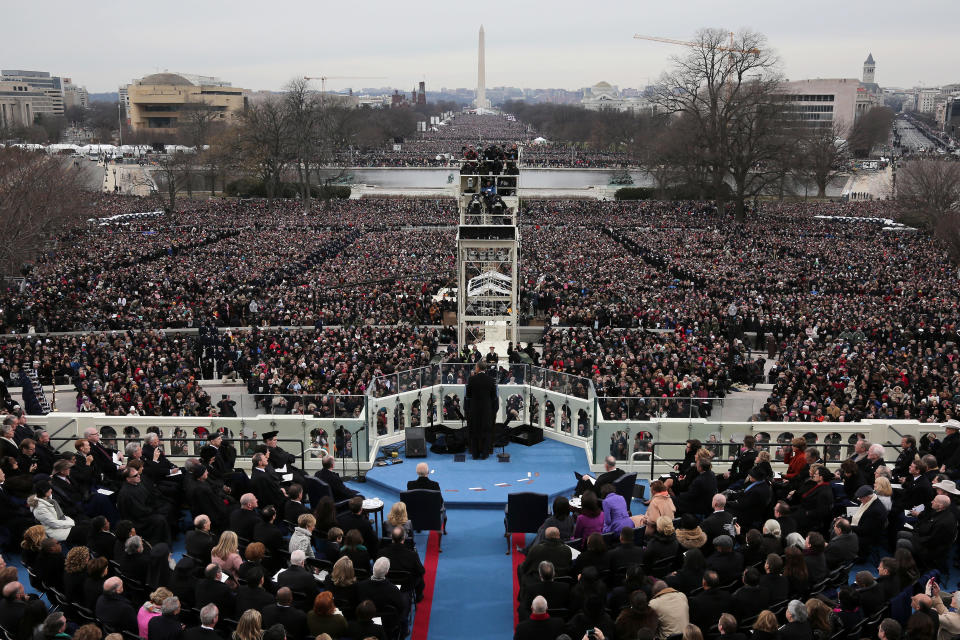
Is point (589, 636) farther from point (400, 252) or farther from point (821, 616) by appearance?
point (400, 252)

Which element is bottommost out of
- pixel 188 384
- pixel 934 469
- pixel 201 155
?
pixel 188 384

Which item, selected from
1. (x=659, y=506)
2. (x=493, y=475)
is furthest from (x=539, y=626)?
(x=493, y=475)

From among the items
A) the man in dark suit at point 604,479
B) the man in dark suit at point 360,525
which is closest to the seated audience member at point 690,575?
the man in dark suit at point 604,479

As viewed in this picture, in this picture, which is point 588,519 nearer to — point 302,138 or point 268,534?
point 268,534

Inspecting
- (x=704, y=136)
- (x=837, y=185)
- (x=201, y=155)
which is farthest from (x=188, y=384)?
(x=837, y=185)

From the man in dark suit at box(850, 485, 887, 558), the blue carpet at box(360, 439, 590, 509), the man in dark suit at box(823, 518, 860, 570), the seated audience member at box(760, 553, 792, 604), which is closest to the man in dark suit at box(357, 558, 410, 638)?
the seated audience member at box(760, 553, 792, 604)

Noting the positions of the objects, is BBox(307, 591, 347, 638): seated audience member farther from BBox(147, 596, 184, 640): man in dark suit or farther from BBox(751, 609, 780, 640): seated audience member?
BBox(751, 609, 780, 640): seated audience member
